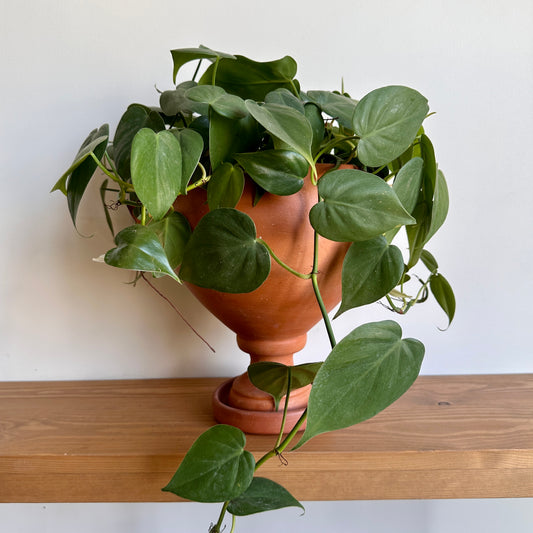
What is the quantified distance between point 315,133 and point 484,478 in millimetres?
433

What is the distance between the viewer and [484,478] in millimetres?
656

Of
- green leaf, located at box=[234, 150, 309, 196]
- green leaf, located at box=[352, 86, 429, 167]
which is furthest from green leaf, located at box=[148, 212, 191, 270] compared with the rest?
green leaf, located at box=[352, 86, 429, 167]

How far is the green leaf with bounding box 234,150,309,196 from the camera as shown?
578mm

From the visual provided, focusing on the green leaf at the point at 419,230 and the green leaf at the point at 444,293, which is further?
the green leaf at the point at 444,293

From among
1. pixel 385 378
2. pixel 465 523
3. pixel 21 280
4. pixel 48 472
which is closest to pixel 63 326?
pixel 21 280

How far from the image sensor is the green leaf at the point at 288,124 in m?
0.53

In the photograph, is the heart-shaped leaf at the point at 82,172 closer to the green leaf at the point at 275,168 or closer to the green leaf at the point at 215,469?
the green leaf at the point at 275,168

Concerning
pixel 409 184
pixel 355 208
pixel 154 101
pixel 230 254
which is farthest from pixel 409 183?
pixel 154 101

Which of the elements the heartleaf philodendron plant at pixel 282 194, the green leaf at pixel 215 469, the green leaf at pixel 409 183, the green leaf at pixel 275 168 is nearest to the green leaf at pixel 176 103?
the heartleaf philodendron plant at pixel 282 194

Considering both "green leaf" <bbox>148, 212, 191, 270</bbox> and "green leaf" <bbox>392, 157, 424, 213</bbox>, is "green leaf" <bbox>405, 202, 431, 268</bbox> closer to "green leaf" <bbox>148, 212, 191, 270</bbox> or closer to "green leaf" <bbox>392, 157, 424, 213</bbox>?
"green leaf" <bbox>392, 157, 424, 213</bbox>

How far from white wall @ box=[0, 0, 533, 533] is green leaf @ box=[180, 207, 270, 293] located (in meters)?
0.42

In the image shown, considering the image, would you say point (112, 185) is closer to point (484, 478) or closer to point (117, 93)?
point (117, 93)

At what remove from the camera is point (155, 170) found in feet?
1.77

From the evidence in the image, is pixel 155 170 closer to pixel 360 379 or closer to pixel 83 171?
pixel 83 171
